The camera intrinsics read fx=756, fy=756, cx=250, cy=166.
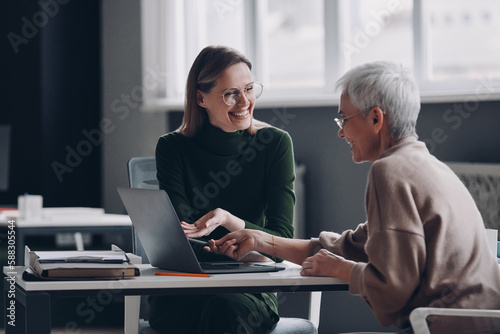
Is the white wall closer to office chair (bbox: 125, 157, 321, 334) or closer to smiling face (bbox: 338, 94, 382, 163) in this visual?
office chair (bbox: 125, 157, 321, 334)

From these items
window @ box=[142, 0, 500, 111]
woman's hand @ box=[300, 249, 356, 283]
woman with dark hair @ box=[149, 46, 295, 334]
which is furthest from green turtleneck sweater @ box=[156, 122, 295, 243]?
window @ box=[142, 0, 500, 111]

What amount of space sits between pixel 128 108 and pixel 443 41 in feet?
7.71

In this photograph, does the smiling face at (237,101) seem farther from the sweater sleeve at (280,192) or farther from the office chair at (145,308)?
the office chair at (145,308)

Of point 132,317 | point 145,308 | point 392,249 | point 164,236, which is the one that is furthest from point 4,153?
point 392,249

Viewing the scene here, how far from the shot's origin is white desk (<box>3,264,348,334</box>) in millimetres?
1513

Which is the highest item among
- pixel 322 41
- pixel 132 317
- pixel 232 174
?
pixel 322 41

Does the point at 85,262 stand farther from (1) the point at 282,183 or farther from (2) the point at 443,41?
(2) the point at 443,41

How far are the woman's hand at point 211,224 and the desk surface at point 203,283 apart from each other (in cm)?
26

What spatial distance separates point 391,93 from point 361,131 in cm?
11

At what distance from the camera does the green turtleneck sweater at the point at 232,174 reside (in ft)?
7.36

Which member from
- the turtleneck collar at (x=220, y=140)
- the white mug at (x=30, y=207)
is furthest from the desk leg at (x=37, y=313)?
the white mug at (x=30, y=207)

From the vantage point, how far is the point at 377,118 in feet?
5.63

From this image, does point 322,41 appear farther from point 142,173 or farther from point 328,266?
point 328,266

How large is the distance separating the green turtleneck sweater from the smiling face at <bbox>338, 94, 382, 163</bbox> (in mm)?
512
